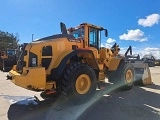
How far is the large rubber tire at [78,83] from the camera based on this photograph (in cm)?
607

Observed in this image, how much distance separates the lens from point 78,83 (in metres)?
6.38

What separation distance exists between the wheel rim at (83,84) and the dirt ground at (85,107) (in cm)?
42

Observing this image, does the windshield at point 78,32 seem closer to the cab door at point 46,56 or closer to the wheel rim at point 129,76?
the cab door at point 46,56

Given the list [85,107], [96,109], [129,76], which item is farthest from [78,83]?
Answer: [129,76]

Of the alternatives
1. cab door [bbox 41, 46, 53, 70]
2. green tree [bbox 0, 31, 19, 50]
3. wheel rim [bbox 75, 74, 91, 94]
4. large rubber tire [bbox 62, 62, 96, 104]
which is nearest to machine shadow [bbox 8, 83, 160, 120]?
large rubber tire [bbox 62, 62, 96, 104]

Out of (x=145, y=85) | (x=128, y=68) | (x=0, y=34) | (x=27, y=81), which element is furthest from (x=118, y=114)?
(x=0, y=34)

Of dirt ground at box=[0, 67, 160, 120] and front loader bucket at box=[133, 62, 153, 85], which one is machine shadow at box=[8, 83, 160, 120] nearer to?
dirt ground at box=[0, 67, 160, 120]

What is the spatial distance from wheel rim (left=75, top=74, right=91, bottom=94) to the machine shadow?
0.42 metres

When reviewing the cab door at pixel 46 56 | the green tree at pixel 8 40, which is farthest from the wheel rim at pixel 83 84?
the green tree at pixel 8 40

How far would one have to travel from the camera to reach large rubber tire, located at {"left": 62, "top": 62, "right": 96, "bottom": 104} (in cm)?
607

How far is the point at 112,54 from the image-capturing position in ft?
30.6

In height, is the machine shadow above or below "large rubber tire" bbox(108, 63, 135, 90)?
below

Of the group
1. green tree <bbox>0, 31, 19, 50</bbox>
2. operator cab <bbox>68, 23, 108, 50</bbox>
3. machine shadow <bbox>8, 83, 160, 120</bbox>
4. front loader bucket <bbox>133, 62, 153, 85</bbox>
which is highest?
green tree <bbox>0, 31, 19, 50</bbox>

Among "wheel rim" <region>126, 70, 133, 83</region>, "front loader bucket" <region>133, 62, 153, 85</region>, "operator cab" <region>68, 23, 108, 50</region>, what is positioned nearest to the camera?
"operator cab" <region>68, 23, 108, 50</region>
